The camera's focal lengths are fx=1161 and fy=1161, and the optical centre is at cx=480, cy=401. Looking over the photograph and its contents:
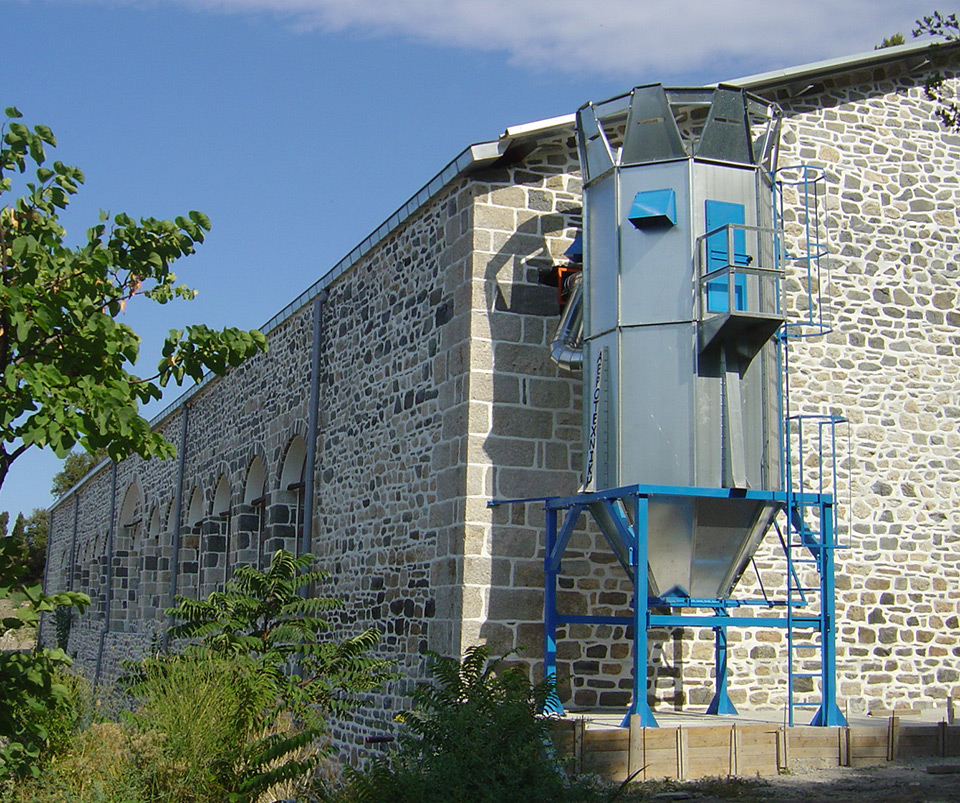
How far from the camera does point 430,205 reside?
1245cm

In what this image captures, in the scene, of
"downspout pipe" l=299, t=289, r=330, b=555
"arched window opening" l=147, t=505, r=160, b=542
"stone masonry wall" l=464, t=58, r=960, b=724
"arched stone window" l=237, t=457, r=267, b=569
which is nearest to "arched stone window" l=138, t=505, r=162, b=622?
"arched window opening" l=147, t=505, r=160, b=542

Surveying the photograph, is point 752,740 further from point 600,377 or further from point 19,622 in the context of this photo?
point 19,622

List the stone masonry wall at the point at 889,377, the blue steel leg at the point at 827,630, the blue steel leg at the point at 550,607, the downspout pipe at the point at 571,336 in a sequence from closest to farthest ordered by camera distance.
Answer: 1. the blue steel leg at the point at 827,630
2. the blue steel leg at the point at 550,607
3. the downspout pipe at the point at 571,336
4. the stone masonry wall at the point at 889,377

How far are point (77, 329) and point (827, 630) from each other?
21.2 ft

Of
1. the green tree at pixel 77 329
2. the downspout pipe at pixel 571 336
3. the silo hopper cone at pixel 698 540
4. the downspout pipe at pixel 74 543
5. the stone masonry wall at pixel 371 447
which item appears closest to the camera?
the green tree at pixel 77 329

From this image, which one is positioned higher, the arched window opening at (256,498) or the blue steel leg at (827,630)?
the arched window opening at (256,498)

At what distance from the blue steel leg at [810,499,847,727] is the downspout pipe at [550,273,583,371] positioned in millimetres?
2550

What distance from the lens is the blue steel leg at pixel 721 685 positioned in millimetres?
10727

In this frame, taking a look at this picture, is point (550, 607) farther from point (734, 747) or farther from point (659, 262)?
point (659, 262)

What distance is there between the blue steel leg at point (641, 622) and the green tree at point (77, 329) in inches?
138

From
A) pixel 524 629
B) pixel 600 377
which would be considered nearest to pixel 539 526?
pixel 524 629

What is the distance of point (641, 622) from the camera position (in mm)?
9062

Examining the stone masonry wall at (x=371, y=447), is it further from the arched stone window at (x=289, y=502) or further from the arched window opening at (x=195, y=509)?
the arched window opening at (x=195, y=509)

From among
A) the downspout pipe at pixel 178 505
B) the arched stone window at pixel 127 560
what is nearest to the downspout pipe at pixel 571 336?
the downspout pipe at pixel 178 505
